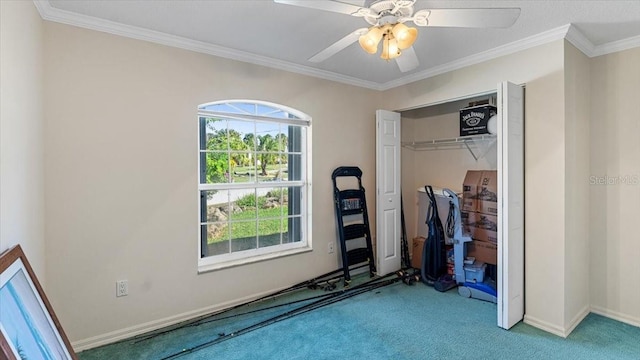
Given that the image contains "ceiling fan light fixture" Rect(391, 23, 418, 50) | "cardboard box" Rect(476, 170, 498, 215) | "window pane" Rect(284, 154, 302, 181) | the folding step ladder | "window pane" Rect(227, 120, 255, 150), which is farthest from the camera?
the folding step ladder

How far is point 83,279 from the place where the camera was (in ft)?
7.71

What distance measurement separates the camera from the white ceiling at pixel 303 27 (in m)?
2.16

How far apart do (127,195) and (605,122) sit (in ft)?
13.9

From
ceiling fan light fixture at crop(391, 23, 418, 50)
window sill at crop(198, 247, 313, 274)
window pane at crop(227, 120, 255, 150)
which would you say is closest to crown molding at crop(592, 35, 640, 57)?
ceiling fan light fixture at crop(391, 23, 418, 50)

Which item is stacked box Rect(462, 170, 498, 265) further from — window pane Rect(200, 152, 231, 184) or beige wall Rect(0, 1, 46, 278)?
beige wall Rect(0, 1, 46, 278)

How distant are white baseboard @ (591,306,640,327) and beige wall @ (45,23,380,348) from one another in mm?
3276

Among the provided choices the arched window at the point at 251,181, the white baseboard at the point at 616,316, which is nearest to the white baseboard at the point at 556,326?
the white baseboard at the point at 616,316

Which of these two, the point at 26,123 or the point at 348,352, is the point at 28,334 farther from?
the point at 348,352

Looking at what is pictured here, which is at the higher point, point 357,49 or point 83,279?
point 357,49

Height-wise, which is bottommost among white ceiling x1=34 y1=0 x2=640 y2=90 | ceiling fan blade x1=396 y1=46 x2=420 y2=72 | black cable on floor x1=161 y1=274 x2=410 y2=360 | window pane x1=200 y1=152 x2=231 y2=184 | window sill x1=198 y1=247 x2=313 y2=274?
black cable on floor x1=161 y1=274 x2=410 y2=360

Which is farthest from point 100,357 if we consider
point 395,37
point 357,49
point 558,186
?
point 558,186

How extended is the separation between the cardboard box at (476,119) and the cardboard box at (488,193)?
0.59 metres

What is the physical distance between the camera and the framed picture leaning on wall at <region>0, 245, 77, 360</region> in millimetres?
1329

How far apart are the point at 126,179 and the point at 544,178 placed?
348 centimetres
